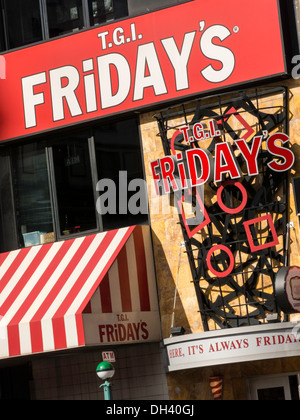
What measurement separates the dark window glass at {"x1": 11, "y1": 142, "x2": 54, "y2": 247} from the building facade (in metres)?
0.03

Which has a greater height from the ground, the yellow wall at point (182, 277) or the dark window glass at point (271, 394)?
the yellow wall at point (182, 277)

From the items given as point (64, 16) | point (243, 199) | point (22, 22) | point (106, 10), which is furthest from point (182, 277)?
point (22, 22)

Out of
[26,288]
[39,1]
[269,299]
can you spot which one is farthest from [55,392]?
[39,1]

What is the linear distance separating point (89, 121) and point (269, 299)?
4699 mm

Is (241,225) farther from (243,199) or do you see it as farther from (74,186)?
(74,186)

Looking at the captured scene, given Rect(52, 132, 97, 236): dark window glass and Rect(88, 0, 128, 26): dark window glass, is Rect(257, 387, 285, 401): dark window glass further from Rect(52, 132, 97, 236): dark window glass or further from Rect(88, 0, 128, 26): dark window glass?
Rect(88, 0, 128, 26): dark window glass

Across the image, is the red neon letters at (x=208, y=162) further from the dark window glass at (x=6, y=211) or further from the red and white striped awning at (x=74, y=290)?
the dark window glass at (x=6, y=211)

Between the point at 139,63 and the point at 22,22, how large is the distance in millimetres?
3033

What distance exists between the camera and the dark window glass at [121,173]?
1596 cm

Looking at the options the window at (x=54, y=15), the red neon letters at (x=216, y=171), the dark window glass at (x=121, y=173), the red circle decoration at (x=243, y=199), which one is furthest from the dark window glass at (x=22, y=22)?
the red circle decoration at (x=243, y=199)

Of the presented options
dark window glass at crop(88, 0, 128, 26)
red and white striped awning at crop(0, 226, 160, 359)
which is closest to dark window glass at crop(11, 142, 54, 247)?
red and white striped awning at crop(0, 226, 160, 359)

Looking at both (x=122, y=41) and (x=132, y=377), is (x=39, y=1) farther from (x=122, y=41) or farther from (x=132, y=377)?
(x=132, y=377)

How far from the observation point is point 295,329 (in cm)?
1375

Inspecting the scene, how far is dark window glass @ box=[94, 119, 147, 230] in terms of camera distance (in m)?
16.0
